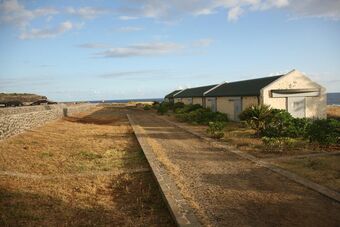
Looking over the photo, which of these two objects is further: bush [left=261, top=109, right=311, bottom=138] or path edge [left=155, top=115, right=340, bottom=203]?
bush [left=261, top=109, right=311, bottom=138]

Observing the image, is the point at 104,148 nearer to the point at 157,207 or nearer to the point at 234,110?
the point at 157,207

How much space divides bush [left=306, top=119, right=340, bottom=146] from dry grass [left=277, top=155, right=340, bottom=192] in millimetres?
1921

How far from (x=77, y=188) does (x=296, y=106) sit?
1860cm

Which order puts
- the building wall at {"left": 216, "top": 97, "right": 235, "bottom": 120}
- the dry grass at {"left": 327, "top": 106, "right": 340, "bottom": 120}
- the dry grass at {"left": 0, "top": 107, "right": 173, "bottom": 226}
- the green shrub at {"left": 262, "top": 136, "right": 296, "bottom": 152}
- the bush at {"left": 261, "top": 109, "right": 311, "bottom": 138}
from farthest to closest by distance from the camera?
the dry grass at {"left": 327, "top": 106, "right": 340, "bottom": 120}
the building wall at {"left": 216, "top": 97, "right": 235, "bottom": 120}
the bush at {"left": 261, "top": 109, "right": 311, "bottom": 138}
the green shrub at {"left": 262, "top": 136, "right": 296, "bottom": 152}
the dry grass at {"left": 0, "top": 107, "right": 173, "bottom": 226}

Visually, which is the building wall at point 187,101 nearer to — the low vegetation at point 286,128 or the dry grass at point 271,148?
the low vegetation at point 286,128

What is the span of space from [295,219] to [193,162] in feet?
19.7

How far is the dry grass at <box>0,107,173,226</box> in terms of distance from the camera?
757 centimetres

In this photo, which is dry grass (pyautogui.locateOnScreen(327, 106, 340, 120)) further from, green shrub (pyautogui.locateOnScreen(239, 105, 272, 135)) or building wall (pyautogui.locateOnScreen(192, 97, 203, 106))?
building wall (pyautogui.locateOnScreen(192, 97, 203, 106))

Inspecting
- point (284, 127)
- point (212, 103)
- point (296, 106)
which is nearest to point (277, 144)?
point (284, 127)

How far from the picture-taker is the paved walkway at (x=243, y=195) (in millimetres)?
6930

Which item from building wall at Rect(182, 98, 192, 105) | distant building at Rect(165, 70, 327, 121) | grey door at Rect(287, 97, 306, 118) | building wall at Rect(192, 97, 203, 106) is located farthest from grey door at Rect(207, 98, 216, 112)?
grey door at Rect(287, 97, 306, 118)

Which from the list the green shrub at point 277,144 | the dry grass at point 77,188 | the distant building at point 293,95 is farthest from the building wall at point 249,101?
the dry grass at point 77,188

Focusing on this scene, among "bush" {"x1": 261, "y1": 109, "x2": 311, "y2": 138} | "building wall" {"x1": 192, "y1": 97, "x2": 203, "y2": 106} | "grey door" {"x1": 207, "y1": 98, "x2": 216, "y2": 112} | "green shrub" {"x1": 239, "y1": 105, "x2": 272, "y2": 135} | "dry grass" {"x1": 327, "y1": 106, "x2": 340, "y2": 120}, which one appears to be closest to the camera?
"bush" {"x1": 261, "y1": 109, "x2": 311, "y2": 138}

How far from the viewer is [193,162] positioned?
12625mm
